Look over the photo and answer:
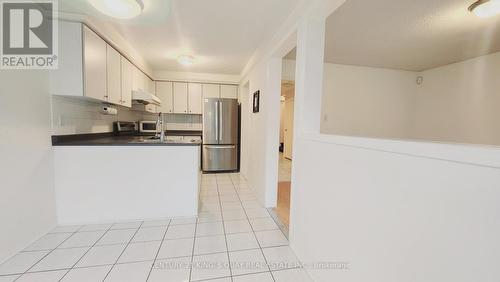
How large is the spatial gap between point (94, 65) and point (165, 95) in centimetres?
236

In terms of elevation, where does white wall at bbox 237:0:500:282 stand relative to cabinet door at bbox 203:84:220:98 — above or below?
below

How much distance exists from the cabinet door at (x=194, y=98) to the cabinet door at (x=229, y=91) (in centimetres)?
52

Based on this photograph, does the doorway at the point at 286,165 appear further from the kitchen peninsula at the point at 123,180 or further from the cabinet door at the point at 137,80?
the cabinet door at the point at 137,80

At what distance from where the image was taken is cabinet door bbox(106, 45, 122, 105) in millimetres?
2482

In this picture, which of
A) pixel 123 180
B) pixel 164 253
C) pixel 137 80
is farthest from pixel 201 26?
pixel 164 253

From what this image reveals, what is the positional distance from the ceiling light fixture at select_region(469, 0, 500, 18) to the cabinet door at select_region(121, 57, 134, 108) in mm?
4013

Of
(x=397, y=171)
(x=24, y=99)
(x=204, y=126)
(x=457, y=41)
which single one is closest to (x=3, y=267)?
(x=24, y=99)

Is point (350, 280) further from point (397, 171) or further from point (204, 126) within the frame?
point (204, 126)

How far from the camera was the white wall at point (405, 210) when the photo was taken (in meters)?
0.61

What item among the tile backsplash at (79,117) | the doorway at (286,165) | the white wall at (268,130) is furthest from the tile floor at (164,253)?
the tile backsplash at (79,117)

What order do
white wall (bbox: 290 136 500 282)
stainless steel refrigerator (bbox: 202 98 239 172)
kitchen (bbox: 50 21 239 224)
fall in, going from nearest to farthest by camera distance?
white wall (bbox: 290 136 500 282) < kitchen (bbox: 50 21 239 224) < stainless steel refrigerator (bbox: 202 98 239 172)

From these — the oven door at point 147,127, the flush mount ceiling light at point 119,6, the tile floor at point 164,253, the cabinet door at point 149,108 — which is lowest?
the tile floor at point 164,253

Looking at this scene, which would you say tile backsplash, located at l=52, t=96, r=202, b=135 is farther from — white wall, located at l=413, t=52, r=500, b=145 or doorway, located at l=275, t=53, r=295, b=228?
white wall, located at l=413, t=52, r=500, b=145

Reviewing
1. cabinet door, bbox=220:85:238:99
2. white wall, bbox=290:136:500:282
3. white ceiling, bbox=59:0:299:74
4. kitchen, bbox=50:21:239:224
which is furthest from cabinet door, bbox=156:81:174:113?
white wall, bbox=290:136:500:282
